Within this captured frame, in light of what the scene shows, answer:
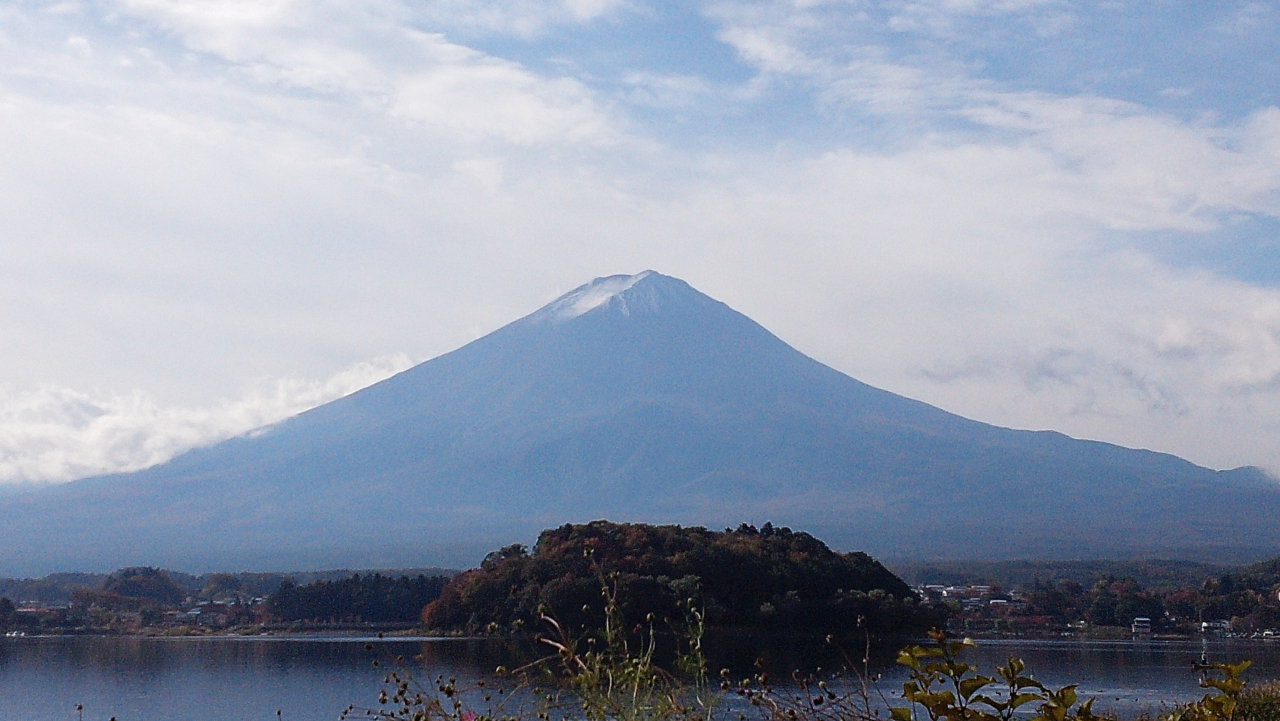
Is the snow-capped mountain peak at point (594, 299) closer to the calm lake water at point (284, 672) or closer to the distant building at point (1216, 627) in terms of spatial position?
the distant building at point (1216, 627)

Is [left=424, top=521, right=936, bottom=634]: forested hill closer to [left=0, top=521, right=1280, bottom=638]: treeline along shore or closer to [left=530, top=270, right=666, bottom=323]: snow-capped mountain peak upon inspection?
[left=0, top=521, right=1280, bottom=638]: treeline along shore

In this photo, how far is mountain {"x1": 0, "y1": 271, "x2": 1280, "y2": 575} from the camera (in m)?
67.2

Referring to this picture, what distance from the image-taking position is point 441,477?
78.4 m

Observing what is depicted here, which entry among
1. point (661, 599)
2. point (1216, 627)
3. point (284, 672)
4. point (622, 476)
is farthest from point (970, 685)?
point (622, 476)

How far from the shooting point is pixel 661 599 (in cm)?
1176

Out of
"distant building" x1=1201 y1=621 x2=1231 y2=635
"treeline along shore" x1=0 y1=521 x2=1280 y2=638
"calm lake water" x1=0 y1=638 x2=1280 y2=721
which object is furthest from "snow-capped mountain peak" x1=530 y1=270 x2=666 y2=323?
"calm lake water" x1=0 y1=638 x2=1280 y2=721

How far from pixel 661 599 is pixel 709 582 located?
1.42 meters

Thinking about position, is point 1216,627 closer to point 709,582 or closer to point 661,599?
point 709,582

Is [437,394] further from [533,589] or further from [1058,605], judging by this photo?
[533,589]

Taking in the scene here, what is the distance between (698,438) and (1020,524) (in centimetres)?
2193

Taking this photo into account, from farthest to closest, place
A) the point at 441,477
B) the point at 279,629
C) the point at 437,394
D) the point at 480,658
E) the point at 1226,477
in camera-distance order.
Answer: the point at 1226,477 → the point at 437,394 → the point at 441,477 → the point at 279,629 → the point at 480,658

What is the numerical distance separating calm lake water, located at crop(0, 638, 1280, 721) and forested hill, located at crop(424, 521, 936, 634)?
570 mm

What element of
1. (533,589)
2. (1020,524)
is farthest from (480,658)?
(1020,524)

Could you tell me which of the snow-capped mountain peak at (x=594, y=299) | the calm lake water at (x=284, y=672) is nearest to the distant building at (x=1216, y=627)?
→ the calm lake water at (x=284, y=672)
